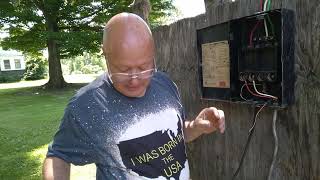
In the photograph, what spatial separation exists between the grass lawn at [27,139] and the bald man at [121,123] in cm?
385

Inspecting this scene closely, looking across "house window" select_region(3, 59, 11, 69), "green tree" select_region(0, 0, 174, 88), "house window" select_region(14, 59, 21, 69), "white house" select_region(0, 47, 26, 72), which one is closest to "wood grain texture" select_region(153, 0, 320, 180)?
"green tree" select_region(0, 0, 174, 88)

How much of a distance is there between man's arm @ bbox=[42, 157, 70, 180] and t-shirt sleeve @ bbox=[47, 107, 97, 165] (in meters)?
0.02

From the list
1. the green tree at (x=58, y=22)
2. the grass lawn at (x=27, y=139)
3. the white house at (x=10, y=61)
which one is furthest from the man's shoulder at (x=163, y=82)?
the white house at (x=10, y=61)

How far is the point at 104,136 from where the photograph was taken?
5.90 feet

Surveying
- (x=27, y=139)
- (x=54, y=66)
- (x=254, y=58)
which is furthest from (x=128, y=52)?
(x=54, y=66)

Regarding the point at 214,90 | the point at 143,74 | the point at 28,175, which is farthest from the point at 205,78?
the point at 28,175

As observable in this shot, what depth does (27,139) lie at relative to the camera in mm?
8406

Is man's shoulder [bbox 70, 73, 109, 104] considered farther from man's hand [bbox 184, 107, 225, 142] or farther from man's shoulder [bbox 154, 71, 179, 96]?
man's hand [bbox 184, 107, 225, 142]

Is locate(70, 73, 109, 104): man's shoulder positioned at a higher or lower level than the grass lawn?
higher

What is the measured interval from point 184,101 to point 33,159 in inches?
172

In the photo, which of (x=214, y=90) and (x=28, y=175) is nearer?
(x=214, y=90)

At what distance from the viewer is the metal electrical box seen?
6.31 ft

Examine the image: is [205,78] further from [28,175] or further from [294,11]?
[28,175]

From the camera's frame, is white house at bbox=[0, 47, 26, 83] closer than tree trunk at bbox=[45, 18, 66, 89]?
No
